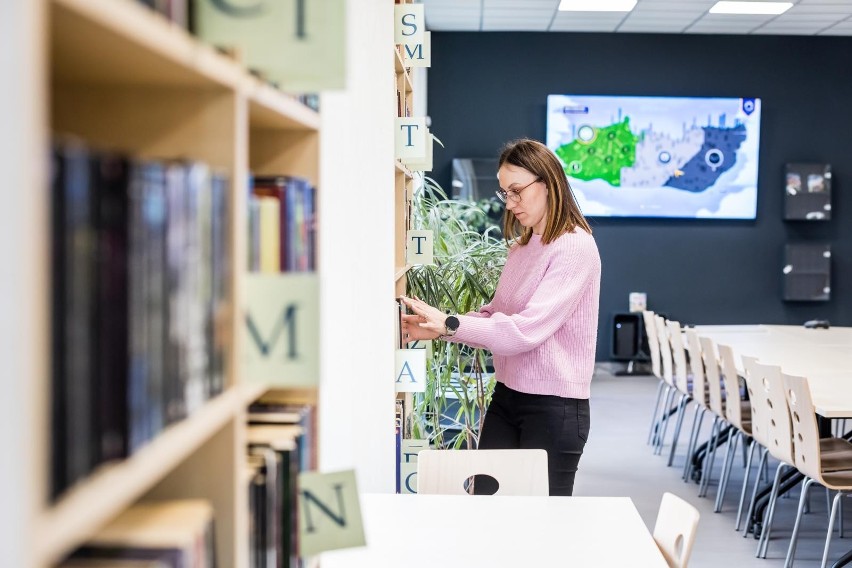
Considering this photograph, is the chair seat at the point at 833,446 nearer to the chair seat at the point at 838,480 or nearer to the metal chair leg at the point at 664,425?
the chair seat at the point at 838,480

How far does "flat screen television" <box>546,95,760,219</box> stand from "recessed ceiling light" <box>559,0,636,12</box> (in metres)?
0.94

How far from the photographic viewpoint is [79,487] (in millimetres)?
625

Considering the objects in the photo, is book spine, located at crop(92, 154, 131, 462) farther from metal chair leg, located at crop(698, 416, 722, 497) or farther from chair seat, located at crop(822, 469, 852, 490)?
metal chair leg, located at crop(698, 416, 722, 497)

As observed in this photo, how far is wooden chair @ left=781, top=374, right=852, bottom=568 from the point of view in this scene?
329cm

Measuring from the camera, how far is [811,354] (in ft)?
16.0

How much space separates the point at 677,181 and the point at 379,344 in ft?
21.2

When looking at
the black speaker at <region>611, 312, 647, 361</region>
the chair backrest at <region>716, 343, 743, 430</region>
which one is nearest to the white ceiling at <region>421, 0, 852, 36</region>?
the black speaker at <region>611, 312, 647, 361</region>

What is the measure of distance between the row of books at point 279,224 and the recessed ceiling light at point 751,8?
275 inches

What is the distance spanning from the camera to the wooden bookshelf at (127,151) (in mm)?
519

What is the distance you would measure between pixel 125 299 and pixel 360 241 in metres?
1.74

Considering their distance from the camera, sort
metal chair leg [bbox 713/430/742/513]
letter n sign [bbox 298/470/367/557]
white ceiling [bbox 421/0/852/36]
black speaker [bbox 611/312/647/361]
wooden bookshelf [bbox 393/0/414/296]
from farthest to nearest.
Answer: black speaker [bbox 611/312/647/361] → white ceiling [bbox 421/0/852/36] → metal chair leg [bbox 713/430/742/513] → wooden bookshelf [bbox 393/0/414/296] → letter n sign [bbox 298/470/367/557]

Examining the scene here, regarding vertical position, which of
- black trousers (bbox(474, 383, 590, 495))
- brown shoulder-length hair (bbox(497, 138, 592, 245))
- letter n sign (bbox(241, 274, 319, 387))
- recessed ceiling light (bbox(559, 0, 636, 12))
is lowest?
black trousers (bbox(474, 383, 590, 495))

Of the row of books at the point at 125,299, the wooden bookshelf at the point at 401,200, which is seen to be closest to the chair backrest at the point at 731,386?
the wooden bookshelf at the point at 401,200

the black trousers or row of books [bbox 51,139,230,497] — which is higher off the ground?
row of books [bbox 51,139,230,497]
